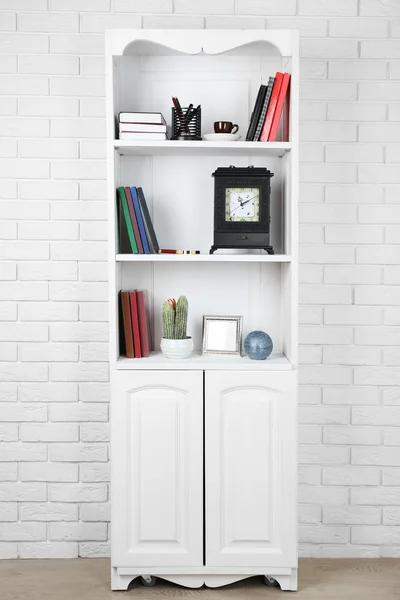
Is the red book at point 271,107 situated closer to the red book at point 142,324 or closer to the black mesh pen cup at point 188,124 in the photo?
the black mesh pen cup at point 188,124

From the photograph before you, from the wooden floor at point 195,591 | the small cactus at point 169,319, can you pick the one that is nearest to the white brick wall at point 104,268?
the wooden floor at point 195,591

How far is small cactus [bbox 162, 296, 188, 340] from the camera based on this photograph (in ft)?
8.75

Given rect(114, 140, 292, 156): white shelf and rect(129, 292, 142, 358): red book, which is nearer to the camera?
rect(114, 140, 292, 156): white shelf

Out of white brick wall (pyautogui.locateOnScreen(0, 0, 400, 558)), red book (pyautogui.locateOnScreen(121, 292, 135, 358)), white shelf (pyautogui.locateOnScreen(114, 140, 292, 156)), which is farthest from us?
white brick wall (pyautogui.locateOnScreen(0, 0, 400, 558))

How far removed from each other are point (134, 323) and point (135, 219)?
1.32ft

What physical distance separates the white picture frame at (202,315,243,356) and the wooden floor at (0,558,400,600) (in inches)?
36.0

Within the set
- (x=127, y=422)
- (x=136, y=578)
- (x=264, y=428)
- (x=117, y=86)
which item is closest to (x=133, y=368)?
(x=127, y=422)

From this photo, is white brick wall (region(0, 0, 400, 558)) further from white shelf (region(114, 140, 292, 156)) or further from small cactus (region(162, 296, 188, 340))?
small cactus (region(162, 296, 188, 340))

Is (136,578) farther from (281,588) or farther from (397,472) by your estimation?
(397,472)

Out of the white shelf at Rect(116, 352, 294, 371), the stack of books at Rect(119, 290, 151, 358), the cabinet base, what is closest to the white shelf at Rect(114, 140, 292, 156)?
the stack of books at Rect(119, 290, 151, 358)

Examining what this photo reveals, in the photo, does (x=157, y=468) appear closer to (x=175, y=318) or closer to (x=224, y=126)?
(x=175, y=318)

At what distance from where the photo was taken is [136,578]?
9.03 ft

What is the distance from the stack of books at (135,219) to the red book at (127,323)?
0.18 m

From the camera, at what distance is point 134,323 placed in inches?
106
